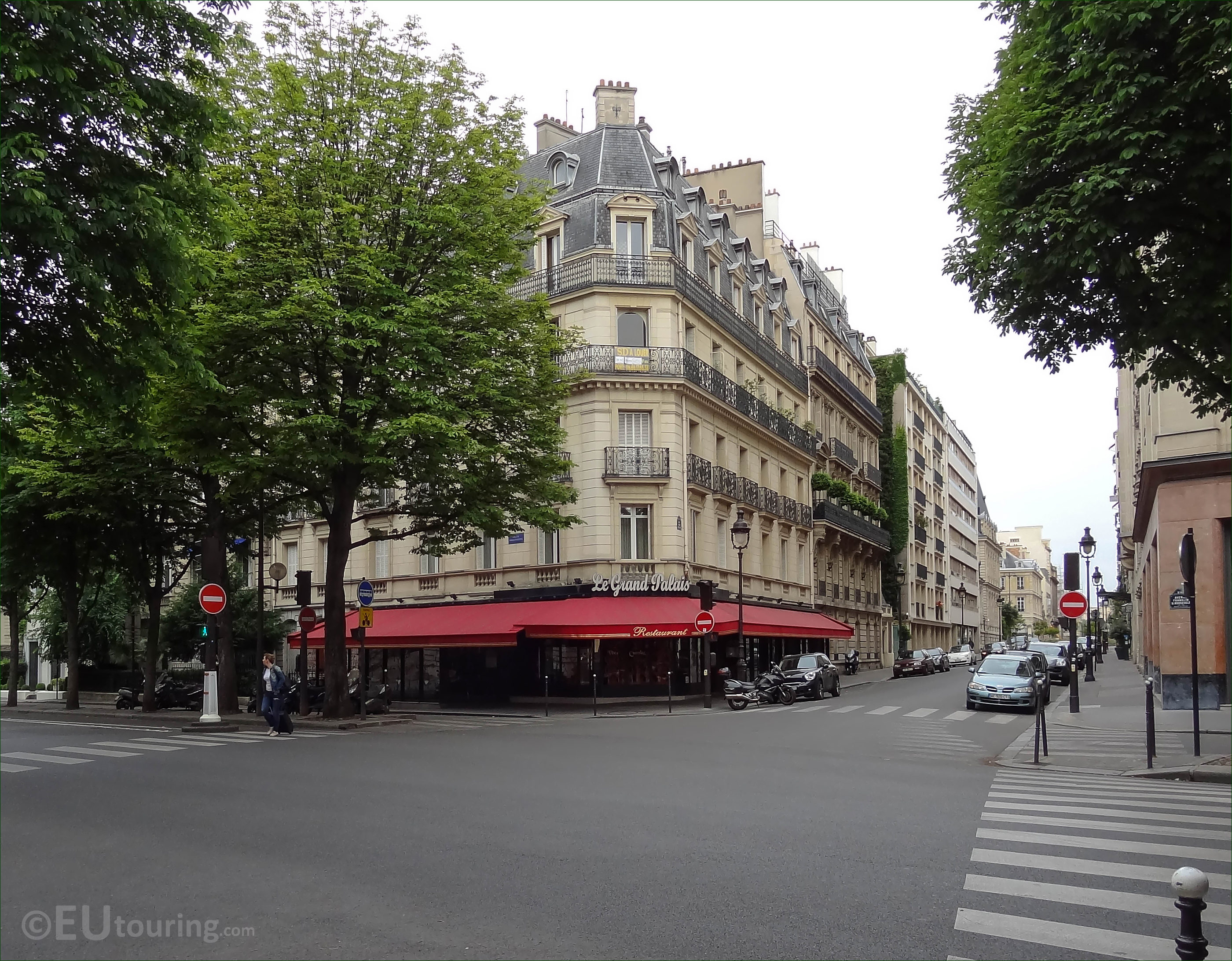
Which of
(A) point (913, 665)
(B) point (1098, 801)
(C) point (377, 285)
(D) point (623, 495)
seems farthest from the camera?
(A) point (913, 665)

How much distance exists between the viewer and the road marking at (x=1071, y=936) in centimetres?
543

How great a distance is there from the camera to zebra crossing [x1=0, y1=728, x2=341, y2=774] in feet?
48.7

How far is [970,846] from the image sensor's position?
8109 millimetres

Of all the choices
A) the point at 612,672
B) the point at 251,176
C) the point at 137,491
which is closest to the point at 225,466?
the point at 251,176

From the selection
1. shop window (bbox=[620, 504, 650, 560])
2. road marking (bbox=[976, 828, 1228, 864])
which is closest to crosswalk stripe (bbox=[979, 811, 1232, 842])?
road marking (bbox=[976, 828, 1228, 864])

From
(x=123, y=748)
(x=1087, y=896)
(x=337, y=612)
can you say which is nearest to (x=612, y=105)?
(x=337, y=612)

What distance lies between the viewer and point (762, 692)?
31.1 metres

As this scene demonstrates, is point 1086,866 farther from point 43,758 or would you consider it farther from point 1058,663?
point 1058,663

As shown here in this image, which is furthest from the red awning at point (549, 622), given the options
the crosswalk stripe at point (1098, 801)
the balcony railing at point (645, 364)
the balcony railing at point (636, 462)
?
the crosswalk stripe at point (1098, 801)

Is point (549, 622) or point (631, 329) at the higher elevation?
point (631, 329)

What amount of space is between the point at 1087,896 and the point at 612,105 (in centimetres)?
3544

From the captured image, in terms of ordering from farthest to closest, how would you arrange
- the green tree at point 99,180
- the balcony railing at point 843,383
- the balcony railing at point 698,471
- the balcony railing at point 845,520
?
the balcony railing at point 843,383
the balcony railing at point 845,520
the balcony railing at point 698,471
the green tree at point 99,180

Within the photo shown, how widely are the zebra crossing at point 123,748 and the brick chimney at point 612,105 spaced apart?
25472mm

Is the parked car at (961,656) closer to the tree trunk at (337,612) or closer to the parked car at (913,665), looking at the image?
the parked car at (913,665)
